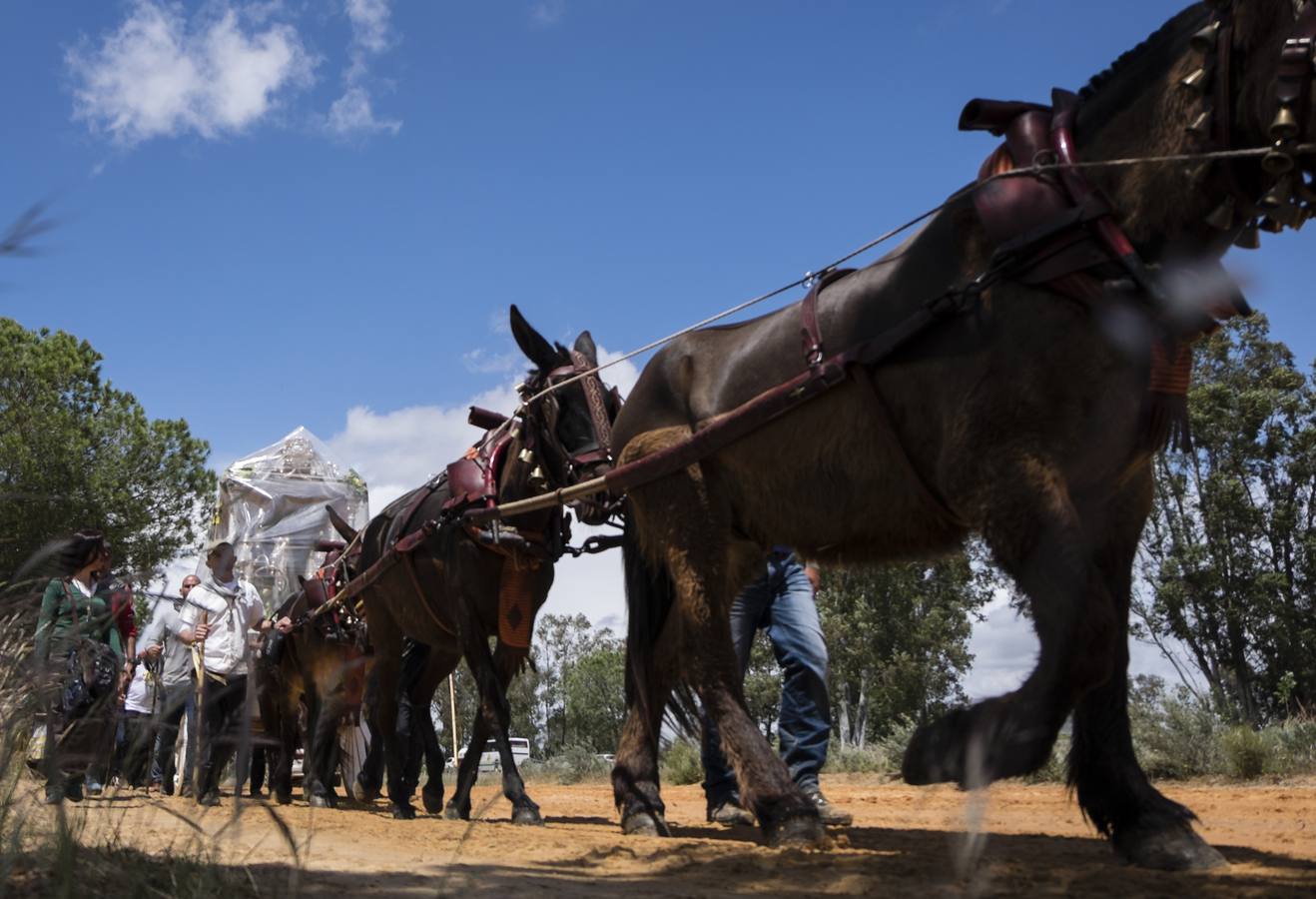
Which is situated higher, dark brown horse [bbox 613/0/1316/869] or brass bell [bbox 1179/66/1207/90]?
brass bell [bbox 1179/66/1207/90]

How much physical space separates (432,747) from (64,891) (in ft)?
24.1

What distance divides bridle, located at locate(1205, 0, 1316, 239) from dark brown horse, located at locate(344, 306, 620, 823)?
14.4 feet

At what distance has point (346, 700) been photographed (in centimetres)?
1040

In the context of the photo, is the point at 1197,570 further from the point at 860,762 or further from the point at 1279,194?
the point at 1279,194

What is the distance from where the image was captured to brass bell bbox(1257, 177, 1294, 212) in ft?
11.6

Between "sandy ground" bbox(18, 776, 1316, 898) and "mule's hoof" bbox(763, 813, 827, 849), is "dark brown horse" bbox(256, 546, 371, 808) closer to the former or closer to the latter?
"sandy ground" bbox(18, 776, 1316, 898)

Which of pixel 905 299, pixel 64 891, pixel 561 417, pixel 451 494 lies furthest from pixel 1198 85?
pixel 451 494

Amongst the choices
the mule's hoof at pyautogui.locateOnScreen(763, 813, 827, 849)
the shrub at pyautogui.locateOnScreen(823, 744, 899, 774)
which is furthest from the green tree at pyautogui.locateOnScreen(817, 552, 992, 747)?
the mule's hoof at pyautogui.locateOnScreen(763, 813, 827, 849)

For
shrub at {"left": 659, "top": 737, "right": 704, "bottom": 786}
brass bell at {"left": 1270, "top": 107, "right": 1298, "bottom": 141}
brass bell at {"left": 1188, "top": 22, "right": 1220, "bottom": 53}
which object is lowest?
shrub at {"left": 659, "top": 737, "right": 704, "bottom": 786}

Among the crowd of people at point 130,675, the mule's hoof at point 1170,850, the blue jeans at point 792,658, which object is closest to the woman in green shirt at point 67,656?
the crowd of people at point 130,675

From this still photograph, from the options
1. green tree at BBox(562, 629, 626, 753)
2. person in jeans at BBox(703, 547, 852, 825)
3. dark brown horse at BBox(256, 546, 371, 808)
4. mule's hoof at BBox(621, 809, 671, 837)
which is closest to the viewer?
mule's hoof at BBox(621, 809, 671, 837)

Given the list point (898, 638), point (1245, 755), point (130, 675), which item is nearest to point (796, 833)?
point (1245, 755)

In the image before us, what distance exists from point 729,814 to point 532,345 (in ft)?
11.1

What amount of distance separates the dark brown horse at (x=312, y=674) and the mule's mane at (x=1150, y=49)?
7377mm
